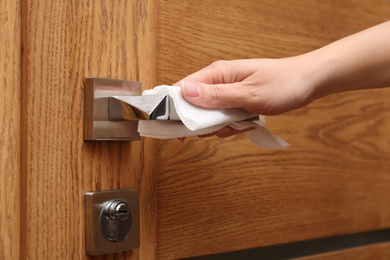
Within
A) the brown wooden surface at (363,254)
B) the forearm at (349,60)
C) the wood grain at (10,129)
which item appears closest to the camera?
the wood grain at (10,129)

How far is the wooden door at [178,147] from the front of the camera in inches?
17.9

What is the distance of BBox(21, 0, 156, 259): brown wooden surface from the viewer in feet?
1.50

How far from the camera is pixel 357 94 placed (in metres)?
0.82

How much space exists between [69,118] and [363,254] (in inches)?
23.7

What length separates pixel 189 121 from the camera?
45 cm

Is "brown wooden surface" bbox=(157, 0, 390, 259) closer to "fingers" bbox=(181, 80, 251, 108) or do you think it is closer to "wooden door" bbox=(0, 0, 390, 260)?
"wooden door" bbox=(0, 0, 390, 260)

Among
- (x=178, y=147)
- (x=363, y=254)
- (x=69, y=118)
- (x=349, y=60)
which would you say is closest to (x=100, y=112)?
(x=69, y=118)

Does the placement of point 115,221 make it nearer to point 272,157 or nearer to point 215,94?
point 215,94

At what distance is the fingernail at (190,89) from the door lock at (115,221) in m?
0.15

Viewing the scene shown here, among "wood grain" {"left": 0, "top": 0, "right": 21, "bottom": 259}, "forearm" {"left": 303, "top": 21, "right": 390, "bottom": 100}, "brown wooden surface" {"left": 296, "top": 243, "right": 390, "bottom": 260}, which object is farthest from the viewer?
"brown wooden surface" {"left": 296, "top": 243, "right": 390, "bottom": 260}

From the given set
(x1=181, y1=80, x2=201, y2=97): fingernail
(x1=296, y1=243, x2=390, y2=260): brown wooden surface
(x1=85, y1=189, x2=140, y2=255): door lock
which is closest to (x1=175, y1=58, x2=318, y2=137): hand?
(x1=181, y1=80, x2=201, y2=97): fingernail

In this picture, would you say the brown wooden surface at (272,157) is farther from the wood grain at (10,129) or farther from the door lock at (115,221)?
the wood grain at (10,129)

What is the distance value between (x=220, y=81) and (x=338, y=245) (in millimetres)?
443

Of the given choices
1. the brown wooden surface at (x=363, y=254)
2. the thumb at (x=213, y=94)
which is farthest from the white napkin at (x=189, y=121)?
the brown wooden surface at (x=363, y=254)
